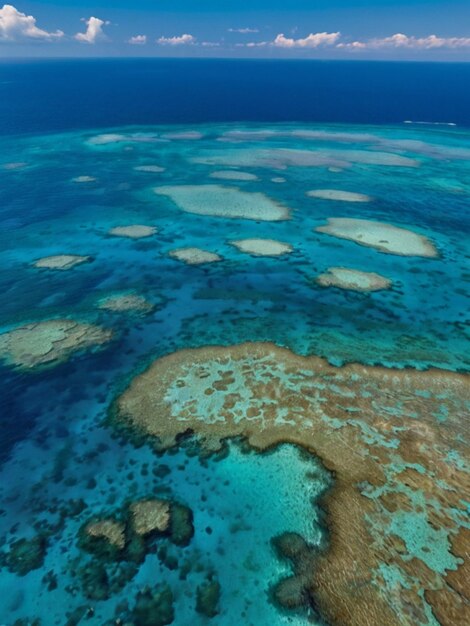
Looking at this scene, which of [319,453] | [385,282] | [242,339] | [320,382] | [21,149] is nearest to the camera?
[319,453]

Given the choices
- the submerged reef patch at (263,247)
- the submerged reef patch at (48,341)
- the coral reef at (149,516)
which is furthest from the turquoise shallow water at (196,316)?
the submerged reef patch at (263,247)

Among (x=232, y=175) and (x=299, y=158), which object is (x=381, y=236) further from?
(x=299, y=158)

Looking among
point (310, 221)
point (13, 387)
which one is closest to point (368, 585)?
point (13, 387)

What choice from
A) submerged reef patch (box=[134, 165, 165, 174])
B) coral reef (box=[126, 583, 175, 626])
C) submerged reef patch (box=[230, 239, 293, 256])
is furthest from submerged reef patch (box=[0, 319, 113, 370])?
submerged reef patch (box=[134, 165, 165, 174])

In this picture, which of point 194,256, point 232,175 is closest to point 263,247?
point 194,256

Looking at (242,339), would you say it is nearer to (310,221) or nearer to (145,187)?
(310,221)

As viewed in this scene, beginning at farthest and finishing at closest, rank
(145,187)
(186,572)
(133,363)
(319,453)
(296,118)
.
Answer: (296,118), (145,187), (133,363), (319,453), (186,572)
